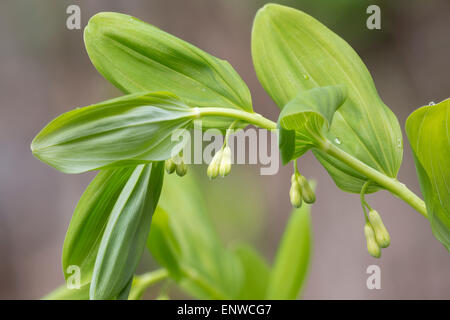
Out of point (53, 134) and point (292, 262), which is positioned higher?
point (53, 134)

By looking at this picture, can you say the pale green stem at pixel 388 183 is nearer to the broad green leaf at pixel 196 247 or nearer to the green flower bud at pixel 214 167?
the green flower bud at pixel 214 167

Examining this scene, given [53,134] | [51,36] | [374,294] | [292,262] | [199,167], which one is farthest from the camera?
[51,36]

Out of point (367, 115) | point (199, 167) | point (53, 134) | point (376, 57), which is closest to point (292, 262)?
point (367, 115)

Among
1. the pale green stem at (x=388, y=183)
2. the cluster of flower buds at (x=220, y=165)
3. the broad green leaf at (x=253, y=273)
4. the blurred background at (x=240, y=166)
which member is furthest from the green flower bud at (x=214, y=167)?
the blurred background at (x=240, y=166)

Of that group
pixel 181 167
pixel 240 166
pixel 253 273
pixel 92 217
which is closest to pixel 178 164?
pixel 181 167

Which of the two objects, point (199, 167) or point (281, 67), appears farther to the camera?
point (199, 167)

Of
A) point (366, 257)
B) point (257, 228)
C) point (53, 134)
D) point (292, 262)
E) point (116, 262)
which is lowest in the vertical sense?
point (366, 257)
